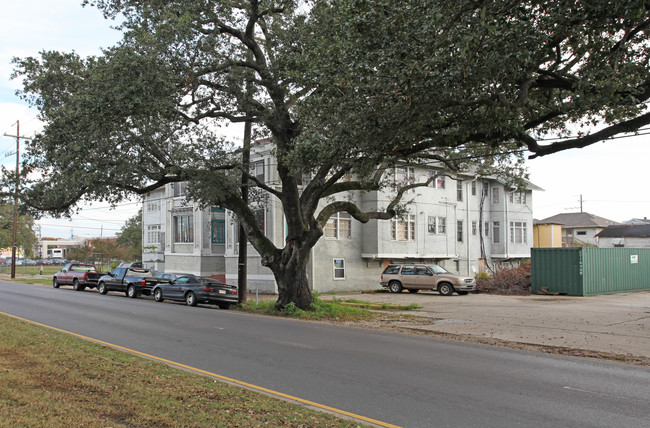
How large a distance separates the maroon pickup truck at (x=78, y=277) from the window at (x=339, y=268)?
15148 millimetres

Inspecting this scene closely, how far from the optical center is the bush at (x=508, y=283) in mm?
30172

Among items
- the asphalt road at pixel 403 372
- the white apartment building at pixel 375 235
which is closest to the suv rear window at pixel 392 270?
the white apartment building at pixel 375 235

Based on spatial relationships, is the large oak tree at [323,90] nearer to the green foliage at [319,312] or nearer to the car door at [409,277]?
the green foliage at [319,312]

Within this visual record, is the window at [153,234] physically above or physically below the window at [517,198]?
below

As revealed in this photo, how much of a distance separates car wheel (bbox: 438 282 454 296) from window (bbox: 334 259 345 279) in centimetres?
608

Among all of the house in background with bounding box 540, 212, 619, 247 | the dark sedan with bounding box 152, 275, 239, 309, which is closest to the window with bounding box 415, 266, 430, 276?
the dark sedan with bounding box 152, 275, 239, 309

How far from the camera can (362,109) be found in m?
10.9

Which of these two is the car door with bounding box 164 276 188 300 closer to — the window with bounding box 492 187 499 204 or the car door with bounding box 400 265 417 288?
the car door with bounding box 400 265 417 288

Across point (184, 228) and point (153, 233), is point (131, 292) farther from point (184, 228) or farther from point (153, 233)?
point (153, 233)

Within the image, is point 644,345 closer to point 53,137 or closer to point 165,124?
point 165,124

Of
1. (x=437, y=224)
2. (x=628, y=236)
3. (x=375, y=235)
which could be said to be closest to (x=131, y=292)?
(x=375, y=235)

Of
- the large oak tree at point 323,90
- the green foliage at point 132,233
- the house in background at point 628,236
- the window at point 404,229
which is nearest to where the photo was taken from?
the large oak tree at point 323,90

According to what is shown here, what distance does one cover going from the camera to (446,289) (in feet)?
96.7

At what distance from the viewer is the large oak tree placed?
9.54 m
